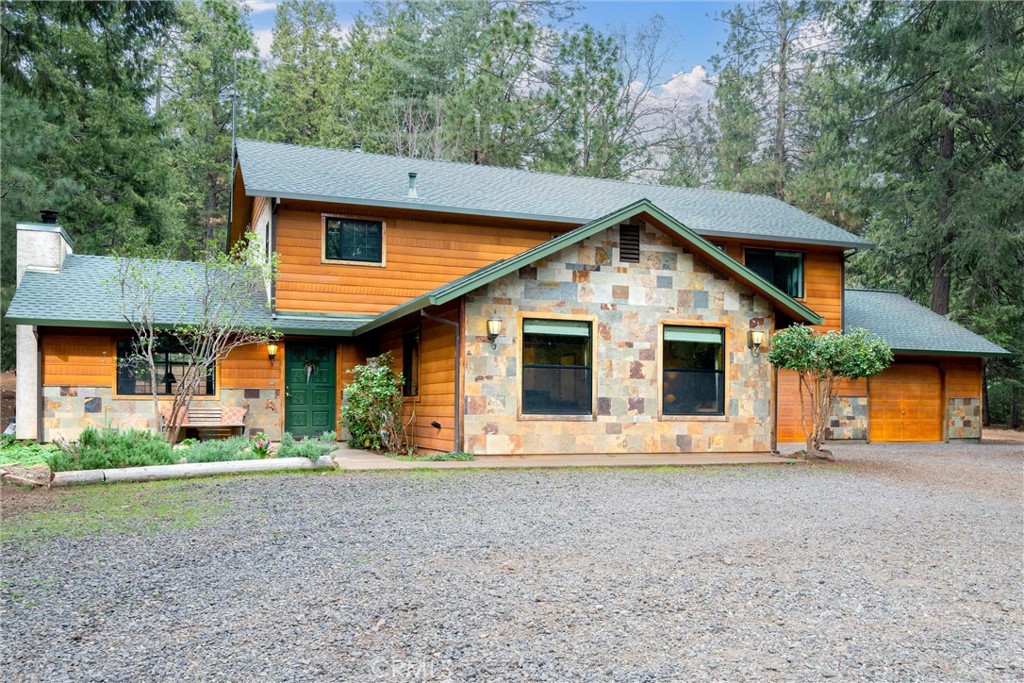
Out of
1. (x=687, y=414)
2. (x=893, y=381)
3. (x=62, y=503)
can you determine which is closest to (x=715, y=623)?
(x=62, y=503)

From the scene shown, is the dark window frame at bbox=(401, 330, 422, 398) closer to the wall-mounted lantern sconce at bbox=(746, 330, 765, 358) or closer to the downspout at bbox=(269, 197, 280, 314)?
the downspout at bbox=(269, 197, 280, 314)

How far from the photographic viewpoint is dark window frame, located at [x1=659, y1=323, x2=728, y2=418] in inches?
542

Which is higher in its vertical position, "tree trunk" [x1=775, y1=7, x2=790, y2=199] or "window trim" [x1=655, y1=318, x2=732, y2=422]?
"tree trunk" [x1=775, y1=7, x2=790, y2=199]

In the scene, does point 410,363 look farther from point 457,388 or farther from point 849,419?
point 849,419

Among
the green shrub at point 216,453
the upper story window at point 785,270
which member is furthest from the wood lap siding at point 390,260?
the green shrub at point 216,453

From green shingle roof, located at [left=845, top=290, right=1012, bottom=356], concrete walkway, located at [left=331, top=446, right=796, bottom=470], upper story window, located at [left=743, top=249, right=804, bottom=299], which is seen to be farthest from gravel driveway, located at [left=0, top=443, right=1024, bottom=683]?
green shingle roof, located at [left=845, top=290, right=1012, bottom=356]

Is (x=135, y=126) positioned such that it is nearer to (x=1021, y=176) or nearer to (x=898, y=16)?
(x=898, y=16)

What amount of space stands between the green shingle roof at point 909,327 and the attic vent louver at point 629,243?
8310 mm

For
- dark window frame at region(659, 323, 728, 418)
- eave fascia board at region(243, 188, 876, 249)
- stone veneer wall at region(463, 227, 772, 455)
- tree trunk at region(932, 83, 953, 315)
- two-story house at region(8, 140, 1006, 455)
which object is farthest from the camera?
tree trunk at region(932, 83, 953, 315)

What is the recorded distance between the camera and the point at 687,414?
13.9 metres

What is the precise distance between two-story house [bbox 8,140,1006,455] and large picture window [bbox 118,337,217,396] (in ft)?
0.20

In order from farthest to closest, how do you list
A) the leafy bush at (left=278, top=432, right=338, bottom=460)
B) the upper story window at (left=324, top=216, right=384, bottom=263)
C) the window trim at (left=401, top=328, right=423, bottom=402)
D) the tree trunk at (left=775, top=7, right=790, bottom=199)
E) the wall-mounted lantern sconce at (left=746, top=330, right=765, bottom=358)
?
the tree trunk at (left=775, top=7, right=790, bottom=199)
the upper story window at (left=324, top=216, right=384, bottom=263)
the window trim at (left=401, top=328, right=423, bottom=402)
the wall-mounted lantern sconce at (left=746, top=330, right=765, bottom=358)
the leafy bush at (left=278, top=432, right=338, bottom=460)

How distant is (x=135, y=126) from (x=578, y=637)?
946 inches
